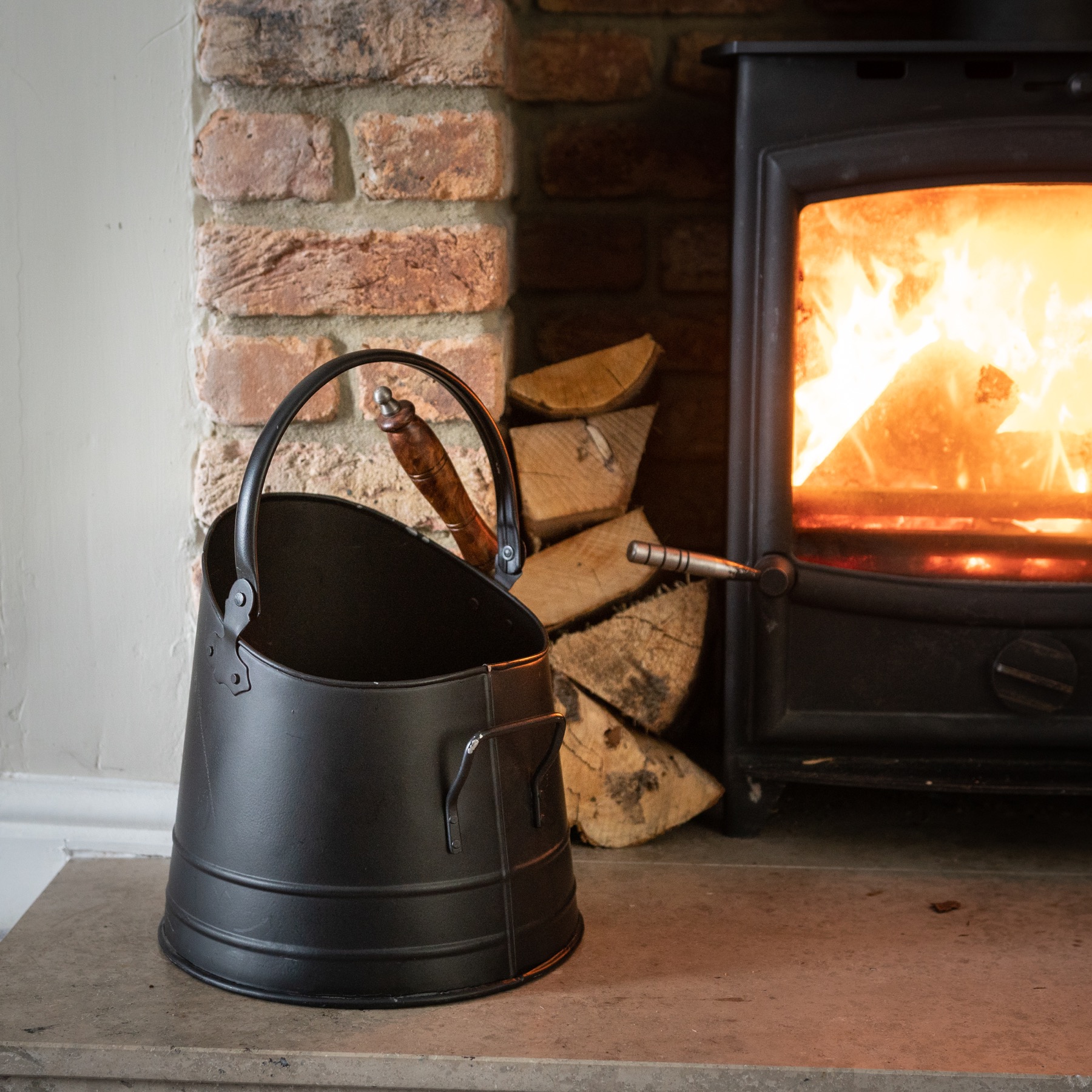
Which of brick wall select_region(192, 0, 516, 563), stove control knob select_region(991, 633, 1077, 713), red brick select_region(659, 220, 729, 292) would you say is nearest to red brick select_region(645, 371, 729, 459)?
red brick select_region(659, 220, 729, 292)

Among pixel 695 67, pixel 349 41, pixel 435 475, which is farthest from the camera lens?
pixel 695 67

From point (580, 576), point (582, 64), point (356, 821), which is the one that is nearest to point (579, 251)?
point (582, 64)

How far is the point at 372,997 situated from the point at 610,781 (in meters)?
0.40

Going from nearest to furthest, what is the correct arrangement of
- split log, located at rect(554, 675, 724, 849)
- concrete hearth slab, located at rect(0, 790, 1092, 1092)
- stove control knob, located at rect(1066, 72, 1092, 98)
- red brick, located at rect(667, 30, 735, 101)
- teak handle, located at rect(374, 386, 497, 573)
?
concrete hearth slab, located at rect(0, 790, 1092, 1092) → teak handle, located at rect(374, 386, 497, 573) → stove control knob, located at rect(1066, 72, 1092, 98) → split log, located at rect(554, 675, 724, 849) → red brick, located at rect(667, 30, 735, 101)

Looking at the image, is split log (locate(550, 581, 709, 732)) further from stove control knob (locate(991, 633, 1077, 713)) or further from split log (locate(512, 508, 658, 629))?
stove control knob (locate(991, 633, 1077, 713))

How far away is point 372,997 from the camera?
864 millimetres

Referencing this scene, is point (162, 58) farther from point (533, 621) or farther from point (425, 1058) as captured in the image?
point (425, 1058)

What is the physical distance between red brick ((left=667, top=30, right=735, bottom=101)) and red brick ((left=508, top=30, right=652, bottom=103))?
30 millimetres

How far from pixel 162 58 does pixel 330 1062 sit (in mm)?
899

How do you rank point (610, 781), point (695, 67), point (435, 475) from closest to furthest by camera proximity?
point (435, 475) → point (610, 781) → point (695, 67)

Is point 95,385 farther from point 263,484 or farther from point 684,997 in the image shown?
point 684,997

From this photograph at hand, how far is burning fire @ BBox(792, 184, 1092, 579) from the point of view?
1.14 m

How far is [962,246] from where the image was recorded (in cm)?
114

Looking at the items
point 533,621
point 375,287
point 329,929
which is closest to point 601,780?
point 533,621
